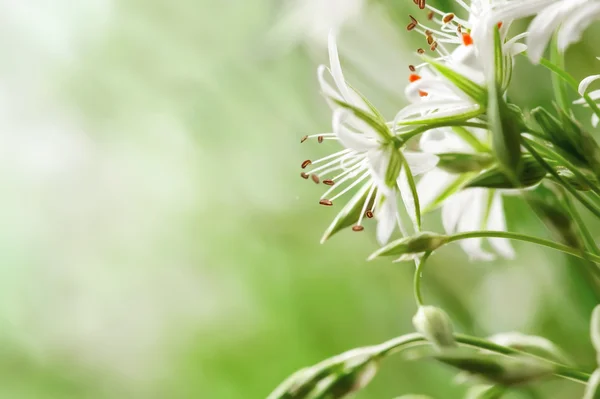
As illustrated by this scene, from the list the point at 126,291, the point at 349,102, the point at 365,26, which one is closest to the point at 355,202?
the point at 349,102

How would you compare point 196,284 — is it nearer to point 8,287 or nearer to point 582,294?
point 8,287

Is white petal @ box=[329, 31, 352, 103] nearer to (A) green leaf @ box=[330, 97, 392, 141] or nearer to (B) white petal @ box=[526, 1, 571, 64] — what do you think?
(A) green leaf @ box=[330, 97, 392, 141]

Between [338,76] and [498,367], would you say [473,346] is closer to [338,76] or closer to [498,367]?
[498,367]

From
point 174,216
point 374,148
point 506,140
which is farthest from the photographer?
point 174,216

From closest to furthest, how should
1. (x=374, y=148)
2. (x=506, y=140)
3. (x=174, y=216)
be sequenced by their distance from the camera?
(x=506, y=140) → (x=374, y=148) → (x=174, y=216)

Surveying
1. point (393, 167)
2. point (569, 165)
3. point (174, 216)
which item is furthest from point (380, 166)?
point (174, 216)

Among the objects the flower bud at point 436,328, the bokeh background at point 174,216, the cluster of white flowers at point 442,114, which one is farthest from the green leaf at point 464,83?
the bokeh background at point 174,216
